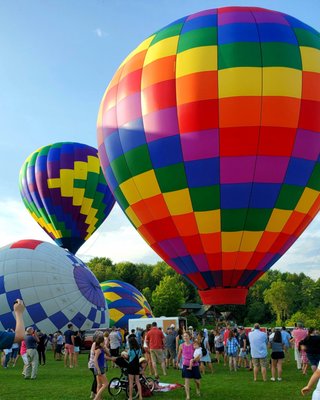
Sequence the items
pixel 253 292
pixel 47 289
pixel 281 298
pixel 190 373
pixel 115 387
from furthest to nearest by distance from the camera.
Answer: pixel 253 292 < pixel 281 298 < pixel 47 289 < pixel 115 387 < pixel 190 373

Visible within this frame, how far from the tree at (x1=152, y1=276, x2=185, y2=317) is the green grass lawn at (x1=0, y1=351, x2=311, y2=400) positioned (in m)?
45.6

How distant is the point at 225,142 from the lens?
514 inches

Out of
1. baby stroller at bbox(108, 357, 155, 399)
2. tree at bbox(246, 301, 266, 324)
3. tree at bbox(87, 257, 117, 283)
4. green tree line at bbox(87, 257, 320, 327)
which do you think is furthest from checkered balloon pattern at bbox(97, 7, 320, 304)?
tree at bbox(246, 301, 266, 324)

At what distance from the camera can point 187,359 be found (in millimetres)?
9250

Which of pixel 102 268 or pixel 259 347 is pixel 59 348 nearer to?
pixel 259 347

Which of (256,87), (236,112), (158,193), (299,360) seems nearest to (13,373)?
(158,193)

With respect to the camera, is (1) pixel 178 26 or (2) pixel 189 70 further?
(1) pixel 178 26

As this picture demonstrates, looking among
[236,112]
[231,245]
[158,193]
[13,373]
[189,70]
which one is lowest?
[13,373]

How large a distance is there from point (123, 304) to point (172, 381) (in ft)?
59.9

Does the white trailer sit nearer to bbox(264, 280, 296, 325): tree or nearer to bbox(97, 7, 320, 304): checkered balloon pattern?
bbox(97, 7, 320, 304): checkered balloon pattern

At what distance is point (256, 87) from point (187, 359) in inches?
295

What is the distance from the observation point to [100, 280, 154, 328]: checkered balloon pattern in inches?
1134

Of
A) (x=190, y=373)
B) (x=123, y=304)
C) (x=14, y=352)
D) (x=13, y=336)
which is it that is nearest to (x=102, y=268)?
(x=123, y=304)

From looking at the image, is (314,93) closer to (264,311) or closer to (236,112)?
(236,112)
